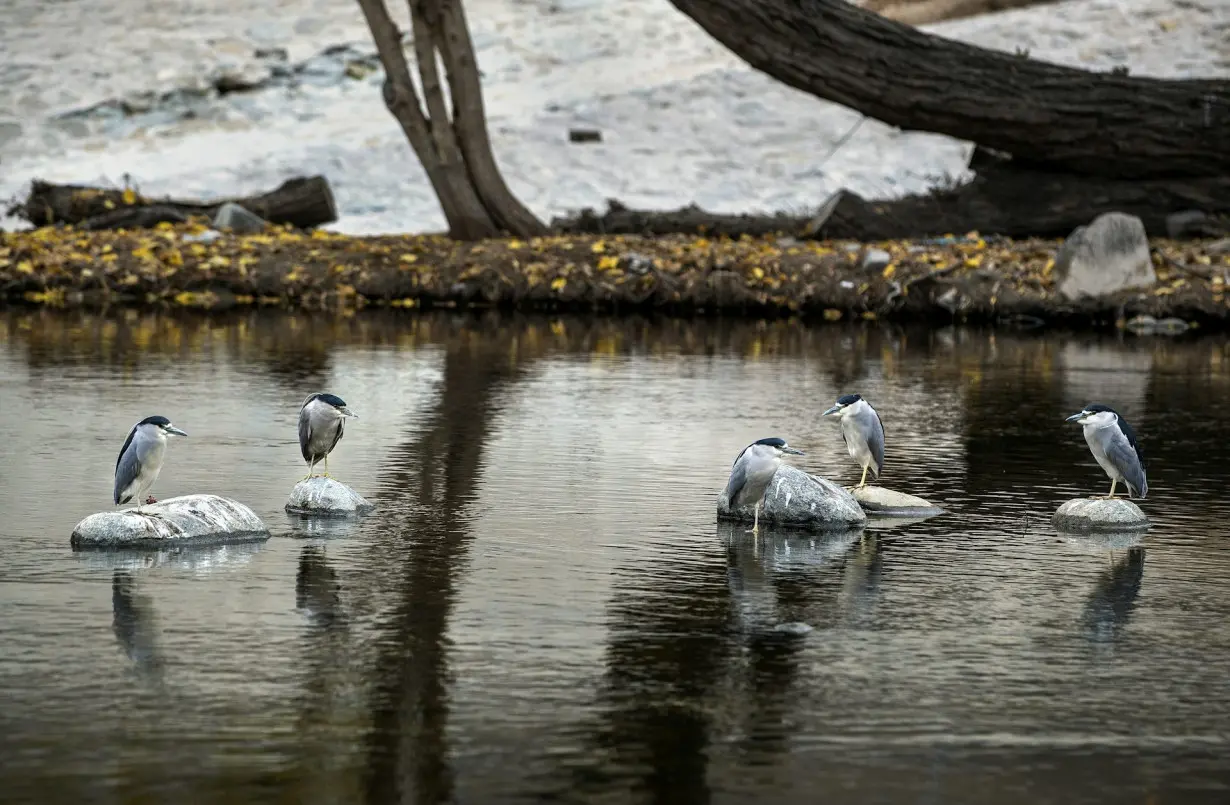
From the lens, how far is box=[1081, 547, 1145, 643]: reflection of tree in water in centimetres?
620

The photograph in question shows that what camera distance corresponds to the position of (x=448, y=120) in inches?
798

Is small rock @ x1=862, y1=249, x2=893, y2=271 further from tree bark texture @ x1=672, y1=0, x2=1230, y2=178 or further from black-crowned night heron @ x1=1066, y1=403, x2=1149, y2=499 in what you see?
black-crowned night heron @ x1=1066, y1=403, x2=1149, y2=499

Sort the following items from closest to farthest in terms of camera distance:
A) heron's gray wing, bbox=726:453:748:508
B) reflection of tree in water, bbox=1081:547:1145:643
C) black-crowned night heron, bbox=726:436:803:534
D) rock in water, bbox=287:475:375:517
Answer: reflection of tree in water, bbox=1081:547:1145:643 < black-crowned night heron, bbox=726:436:803:534 < heron's gray wing, bbox=726:453:748:508 < rock in water, bbox=287:475:375:517

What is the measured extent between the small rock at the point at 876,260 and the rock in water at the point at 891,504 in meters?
10.6

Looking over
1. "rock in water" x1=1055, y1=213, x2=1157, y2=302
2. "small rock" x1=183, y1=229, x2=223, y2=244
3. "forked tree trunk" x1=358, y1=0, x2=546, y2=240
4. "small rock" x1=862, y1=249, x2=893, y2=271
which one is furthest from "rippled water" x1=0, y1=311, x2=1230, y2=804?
"small rock" x1=183, y1=229, x2=223, y2=244

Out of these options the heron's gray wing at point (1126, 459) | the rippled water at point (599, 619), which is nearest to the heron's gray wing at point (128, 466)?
the rippled water at point (599, 619)

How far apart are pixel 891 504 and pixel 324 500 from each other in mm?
2475

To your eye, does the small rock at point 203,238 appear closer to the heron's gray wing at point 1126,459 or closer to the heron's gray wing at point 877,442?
the heron's gray wing at point 877,442

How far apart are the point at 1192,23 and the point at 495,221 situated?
521 inches

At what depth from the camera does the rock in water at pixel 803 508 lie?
8000 millimetres

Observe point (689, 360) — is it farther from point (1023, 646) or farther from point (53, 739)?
point (53, 739)

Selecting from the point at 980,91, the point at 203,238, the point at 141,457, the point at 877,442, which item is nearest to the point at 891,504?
the point at 877,442

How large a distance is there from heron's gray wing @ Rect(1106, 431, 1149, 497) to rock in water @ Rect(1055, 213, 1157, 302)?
9995 millimetres

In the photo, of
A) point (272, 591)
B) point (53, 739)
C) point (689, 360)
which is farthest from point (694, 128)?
point (53, 739)
